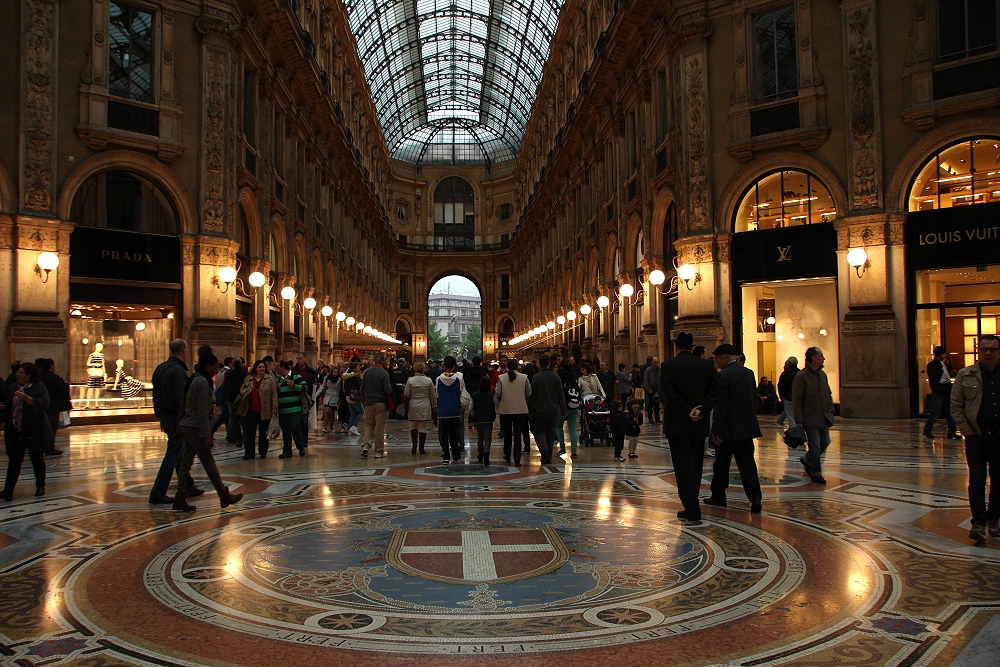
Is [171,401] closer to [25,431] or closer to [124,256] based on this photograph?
[25,431]

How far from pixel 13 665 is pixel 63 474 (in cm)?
758

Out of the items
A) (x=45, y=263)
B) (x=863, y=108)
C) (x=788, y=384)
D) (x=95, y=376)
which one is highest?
(x=863, y=108)

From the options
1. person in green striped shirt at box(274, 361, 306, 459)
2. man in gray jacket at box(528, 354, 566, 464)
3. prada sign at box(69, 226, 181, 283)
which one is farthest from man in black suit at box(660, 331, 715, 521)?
prada sign at box(69, 226, 181, 283)

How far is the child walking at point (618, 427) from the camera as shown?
37.9 feet

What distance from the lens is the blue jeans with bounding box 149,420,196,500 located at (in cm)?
783

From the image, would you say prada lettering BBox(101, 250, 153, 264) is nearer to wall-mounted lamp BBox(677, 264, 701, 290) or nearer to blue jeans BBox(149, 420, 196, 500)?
blue jeans BBox(149, 420, 196, 500)

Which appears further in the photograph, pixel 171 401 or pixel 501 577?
pixel 171 401

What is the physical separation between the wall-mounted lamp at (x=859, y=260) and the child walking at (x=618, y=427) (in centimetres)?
886

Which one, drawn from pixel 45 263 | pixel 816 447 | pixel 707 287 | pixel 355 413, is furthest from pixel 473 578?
pixel 707 287

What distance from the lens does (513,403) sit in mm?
11531

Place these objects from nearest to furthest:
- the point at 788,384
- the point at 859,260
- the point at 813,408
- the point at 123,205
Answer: the point at 813,408, the point at 788,384, the point at 859,260, the point at 123,205

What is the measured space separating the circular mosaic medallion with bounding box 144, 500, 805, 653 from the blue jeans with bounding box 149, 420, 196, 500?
1606 mm

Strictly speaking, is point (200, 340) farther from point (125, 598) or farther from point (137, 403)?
point (125, 598)

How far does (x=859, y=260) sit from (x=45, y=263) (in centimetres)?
1865
